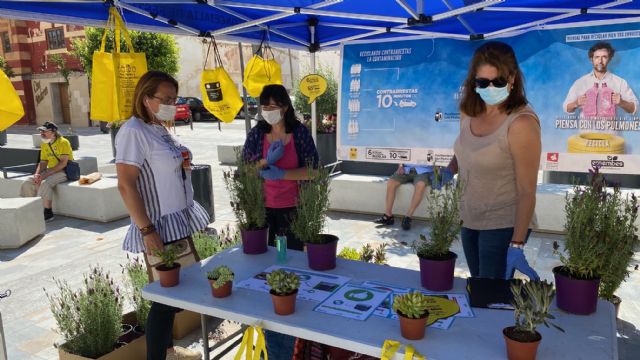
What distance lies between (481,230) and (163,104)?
1.59 meters

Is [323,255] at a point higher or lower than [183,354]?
higher

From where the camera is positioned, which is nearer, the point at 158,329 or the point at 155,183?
the point at 158,329

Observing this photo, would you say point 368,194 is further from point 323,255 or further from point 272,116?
point 323,255

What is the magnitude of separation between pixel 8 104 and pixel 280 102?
4.53 feet

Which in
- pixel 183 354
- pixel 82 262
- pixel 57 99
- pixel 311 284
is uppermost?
pixel 57 99

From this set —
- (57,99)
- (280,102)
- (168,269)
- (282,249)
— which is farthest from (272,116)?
(57,99)

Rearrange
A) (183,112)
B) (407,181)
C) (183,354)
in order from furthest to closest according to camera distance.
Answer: (183,112)
(407,181)
(183,354)

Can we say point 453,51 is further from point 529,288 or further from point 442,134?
point 529,288

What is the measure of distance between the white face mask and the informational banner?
2.15 meters

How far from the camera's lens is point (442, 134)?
15.5 ft

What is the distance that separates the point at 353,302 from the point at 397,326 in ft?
0.76

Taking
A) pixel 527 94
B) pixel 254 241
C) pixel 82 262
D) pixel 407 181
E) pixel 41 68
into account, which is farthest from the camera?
pixel 41 68

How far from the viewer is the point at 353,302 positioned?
5.53 feet

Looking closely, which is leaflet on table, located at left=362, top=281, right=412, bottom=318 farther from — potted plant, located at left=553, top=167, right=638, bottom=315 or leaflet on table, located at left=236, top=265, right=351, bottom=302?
potted plant, located at left=553, top=167, right=638, bottom=315
